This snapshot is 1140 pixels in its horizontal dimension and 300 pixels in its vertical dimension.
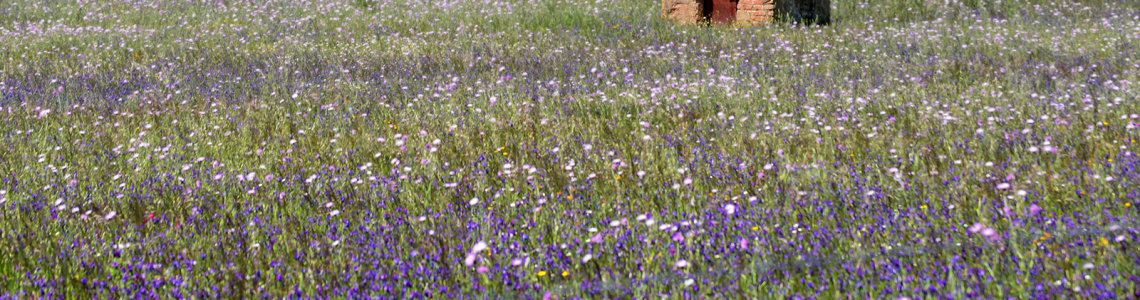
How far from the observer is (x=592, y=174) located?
11.0 feet

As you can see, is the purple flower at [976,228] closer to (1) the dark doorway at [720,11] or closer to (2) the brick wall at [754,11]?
(2) the brick wall at [754,11]

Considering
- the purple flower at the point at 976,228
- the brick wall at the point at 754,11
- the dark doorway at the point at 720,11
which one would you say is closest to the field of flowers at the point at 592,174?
the purple flower at the point at 976,228

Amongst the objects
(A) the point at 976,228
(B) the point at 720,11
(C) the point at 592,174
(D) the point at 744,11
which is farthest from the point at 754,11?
(A) the point at 976,228

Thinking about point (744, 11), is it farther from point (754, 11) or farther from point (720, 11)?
point (720, 11)

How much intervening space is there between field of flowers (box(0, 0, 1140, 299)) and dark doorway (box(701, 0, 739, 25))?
245 cm

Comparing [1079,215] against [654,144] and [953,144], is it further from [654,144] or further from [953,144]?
[654,144]

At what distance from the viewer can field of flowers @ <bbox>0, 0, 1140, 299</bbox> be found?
236 cm

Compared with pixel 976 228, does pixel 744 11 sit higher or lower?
lower

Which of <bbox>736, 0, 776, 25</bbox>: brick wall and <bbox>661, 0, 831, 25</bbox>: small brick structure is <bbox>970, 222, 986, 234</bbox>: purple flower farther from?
<bbox>736, 0, 776, 25</bbox>: brick wall

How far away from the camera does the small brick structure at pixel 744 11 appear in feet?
32.2

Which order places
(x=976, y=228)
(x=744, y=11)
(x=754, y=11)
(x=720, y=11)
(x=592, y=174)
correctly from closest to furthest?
1. (x=976, y=228)
2. (x=592, y=174)
3. (x=754, y=11)
4. (x=744, y=11)
5. (x=720, y=11)

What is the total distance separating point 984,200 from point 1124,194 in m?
0.44

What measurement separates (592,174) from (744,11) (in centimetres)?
Result: 723

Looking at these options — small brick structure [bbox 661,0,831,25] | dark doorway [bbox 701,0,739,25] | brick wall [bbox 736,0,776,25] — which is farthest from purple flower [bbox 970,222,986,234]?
dark doorway [bbox 701,0,739,25]
